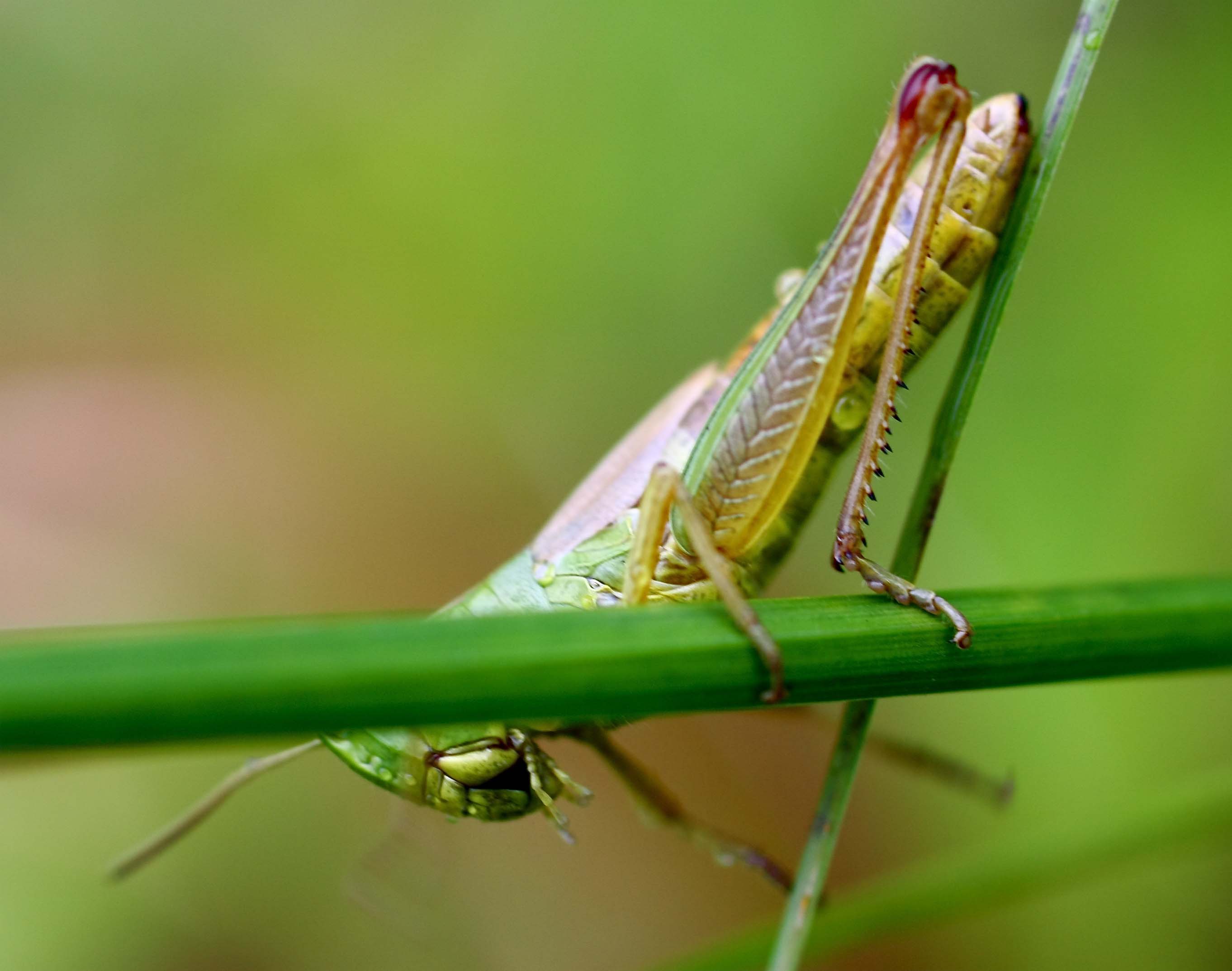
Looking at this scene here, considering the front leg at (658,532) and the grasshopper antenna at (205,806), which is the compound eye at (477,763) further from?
the front leg at (658,532)

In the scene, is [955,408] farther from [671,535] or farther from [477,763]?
[477,763]

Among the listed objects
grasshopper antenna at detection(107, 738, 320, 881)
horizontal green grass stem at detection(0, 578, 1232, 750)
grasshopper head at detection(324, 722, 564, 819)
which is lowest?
grasshopper antenna at detection(107, 738, 320, 881)

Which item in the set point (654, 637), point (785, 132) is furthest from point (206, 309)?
point (654, 637)

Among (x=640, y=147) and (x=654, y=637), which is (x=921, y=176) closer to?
(x=654, y=637)

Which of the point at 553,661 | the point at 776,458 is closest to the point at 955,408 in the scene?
the point at 776,458

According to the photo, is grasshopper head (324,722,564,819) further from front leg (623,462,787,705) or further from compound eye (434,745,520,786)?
front leg (623,462,787,705)

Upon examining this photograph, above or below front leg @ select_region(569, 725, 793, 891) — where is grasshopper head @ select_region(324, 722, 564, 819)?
above

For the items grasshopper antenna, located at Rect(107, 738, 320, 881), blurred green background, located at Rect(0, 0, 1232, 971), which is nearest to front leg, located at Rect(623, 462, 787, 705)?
grasshopper antenna, located at Rect(107, 738, 320, 881)
